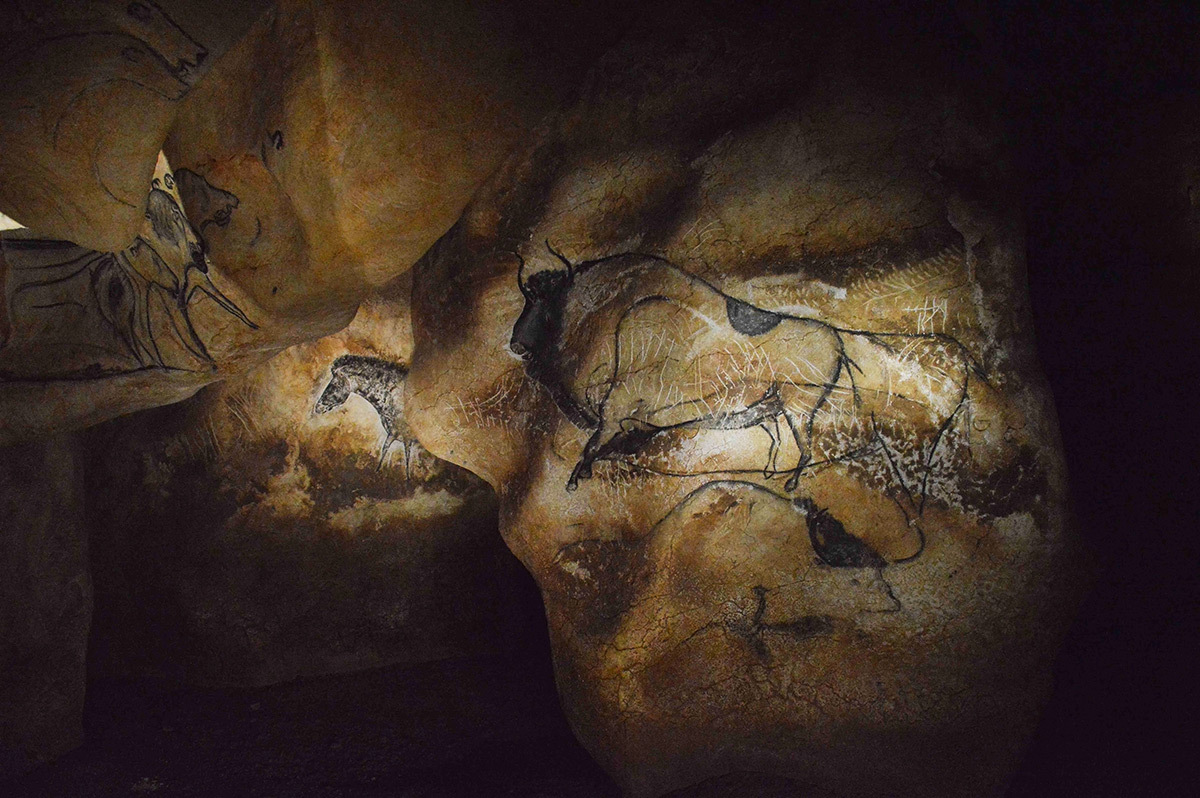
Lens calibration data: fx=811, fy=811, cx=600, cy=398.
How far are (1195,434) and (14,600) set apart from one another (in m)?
3.69

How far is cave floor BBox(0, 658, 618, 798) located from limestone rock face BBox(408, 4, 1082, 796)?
54 centimetres

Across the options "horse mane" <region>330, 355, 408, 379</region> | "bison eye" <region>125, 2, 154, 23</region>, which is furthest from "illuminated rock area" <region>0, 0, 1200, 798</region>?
"horse mane" <region>330, 355, 408, 379</region>

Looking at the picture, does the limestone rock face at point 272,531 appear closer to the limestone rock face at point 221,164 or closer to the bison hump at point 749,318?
the limestone rock face at point 221,164

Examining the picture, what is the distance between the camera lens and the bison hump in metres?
2.10

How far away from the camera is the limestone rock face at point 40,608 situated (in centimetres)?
279

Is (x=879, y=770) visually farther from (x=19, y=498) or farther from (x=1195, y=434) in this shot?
(x=19, y=498)

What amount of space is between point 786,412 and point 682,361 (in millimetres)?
304

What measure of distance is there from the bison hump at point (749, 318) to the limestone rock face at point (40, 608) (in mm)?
2542

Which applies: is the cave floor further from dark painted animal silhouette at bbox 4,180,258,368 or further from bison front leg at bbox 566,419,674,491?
dark painted animal silhouette at bbox 4,180,258,368

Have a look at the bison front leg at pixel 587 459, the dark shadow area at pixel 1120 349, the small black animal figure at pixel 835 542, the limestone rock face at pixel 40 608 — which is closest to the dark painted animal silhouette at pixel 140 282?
the limestone rock face at pixel 40 608

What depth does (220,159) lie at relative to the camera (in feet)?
7.20

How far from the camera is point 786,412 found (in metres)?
2.08

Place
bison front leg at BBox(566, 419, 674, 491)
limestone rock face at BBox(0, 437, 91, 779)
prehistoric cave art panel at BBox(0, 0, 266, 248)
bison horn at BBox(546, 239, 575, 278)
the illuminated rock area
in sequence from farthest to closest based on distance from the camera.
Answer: limestone rock face at BBox(0, 437, 91, 779), bison horn at BBox(546, 239, 575, 278), bison front leg at BBox(566, 419, 674, 491), the illuminated rock area, prehistoric cave art panel at BBox(0, 0, 266, 248)

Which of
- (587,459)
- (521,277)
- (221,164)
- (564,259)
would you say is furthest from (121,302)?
(587,459)
